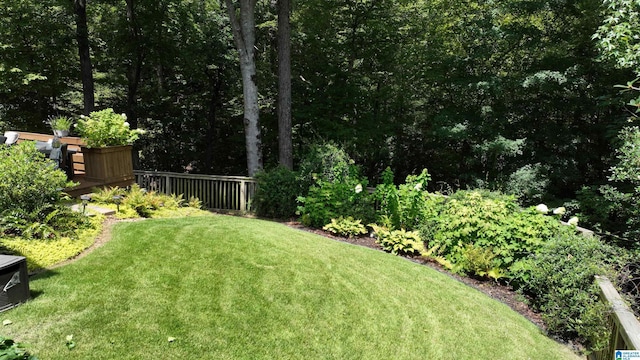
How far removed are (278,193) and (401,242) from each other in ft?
9.51

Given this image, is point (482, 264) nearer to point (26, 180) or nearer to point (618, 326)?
point (618, 326)

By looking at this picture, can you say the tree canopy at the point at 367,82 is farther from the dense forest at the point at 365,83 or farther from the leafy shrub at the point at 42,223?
the leafy shrub at the point at 42,223

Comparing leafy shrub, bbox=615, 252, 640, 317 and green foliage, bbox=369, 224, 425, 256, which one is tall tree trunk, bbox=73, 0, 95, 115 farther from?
leafy shrub, bbox=615, 252, 640, 317

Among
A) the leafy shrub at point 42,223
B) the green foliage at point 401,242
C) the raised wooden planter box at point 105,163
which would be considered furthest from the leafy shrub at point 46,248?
the green foliage at point 401,242

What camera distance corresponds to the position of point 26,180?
14.6ft

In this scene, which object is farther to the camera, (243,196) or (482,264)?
(243,196)

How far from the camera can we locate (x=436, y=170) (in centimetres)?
1186

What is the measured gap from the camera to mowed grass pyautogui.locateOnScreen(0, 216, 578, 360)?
3.03 m

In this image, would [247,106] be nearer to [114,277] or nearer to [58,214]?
[58,214]

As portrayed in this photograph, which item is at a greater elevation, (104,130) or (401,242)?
(104,130)

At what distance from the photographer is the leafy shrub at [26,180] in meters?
4.35

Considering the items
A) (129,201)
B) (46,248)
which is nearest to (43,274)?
(46,248)

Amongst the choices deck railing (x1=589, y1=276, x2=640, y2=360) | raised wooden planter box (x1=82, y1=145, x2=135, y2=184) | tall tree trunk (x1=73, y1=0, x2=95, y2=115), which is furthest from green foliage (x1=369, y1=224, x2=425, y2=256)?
tall tree trunk (x1=73, y1=0, x2=95, y2=115)

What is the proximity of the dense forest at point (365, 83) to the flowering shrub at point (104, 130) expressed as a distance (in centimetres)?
366
